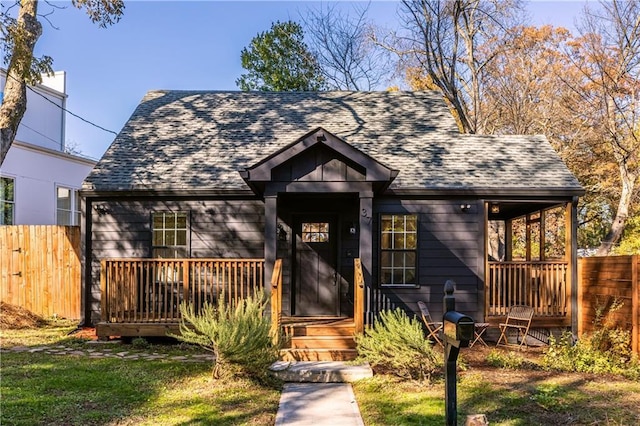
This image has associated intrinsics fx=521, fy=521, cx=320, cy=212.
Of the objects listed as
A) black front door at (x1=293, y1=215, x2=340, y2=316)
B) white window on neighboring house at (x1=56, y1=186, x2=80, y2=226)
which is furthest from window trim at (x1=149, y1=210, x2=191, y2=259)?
white window on neighboring house at (x1=56, y1=186, x2=80, y2=226)

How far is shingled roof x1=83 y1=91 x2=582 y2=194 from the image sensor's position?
10.2 m

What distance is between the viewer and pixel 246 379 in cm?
654

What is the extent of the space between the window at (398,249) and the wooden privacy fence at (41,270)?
671 centimetres

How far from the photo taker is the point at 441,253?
1015 centimetres

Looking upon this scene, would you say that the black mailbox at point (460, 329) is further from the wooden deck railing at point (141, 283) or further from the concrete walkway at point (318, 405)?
the wooden deck railing at point (141, 283)

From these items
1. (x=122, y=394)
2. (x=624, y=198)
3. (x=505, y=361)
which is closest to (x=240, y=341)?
(x=122, y=394)

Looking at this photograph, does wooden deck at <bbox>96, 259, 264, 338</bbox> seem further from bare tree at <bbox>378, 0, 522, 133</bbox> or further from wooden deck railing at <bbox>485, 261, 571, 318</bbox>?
bare tree at <bbox>378, 0, 522, 133</bbox>

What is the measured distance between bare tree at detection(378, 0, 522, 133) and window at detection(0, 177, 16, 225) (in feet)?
43.2

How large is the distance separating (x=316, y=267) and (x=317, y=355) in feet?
9.14

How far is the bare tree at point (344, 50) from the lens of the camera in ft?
77.3

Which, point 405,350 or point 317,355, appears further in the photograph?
point 317,355

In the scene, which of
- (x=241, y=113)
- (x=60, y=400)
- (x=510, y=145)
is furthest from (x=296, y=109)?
(x=60, y=400)

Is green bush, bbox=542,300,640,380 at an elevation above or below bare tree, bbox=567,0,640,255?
below

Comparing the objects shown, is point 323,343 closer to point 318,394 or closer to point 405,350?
point 318,394
